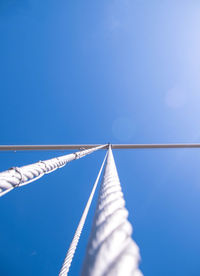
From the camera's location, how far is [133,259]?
1.79ft

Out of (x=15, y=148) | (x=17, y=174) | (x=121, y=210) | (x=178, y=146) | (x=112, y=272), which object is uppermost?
(x=178, y=146)

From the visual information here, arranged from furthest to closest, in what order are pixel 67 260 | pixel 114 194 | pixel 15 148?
pixel 15 148
pixel 67 260
pixel 114 194

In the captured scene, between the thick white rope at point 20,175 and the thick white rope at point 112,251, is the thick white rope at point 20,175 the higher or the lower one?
the higher one

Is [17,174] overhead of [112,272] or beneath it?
overhead

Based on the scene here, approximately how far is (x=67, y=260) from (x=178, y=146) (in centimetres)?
411

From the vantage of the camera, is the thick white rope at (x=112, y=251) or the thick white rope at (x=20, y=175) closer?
the thick white rope at (x=112, y=251)

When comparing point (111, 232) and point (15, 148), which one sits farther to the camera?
point (15, 148)

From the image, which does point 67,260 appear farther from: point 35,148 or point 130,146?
point 130,146

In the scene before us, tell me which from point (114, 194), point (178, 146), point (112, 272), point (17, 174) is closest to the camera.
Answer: point (112, 272)

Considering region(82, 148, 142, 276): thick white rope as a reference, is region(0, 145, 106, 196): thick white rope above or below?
above

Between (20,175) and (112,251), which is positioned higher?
(20,175)

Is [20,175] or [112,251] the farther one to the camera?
[20,175]

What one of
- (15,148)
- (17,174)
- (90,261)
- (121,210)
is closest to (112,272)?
(90,261)

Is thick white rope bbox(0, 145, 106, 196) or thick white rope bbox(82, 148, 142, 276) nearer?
thick white rope bbox(82, 148, 142, 276)
